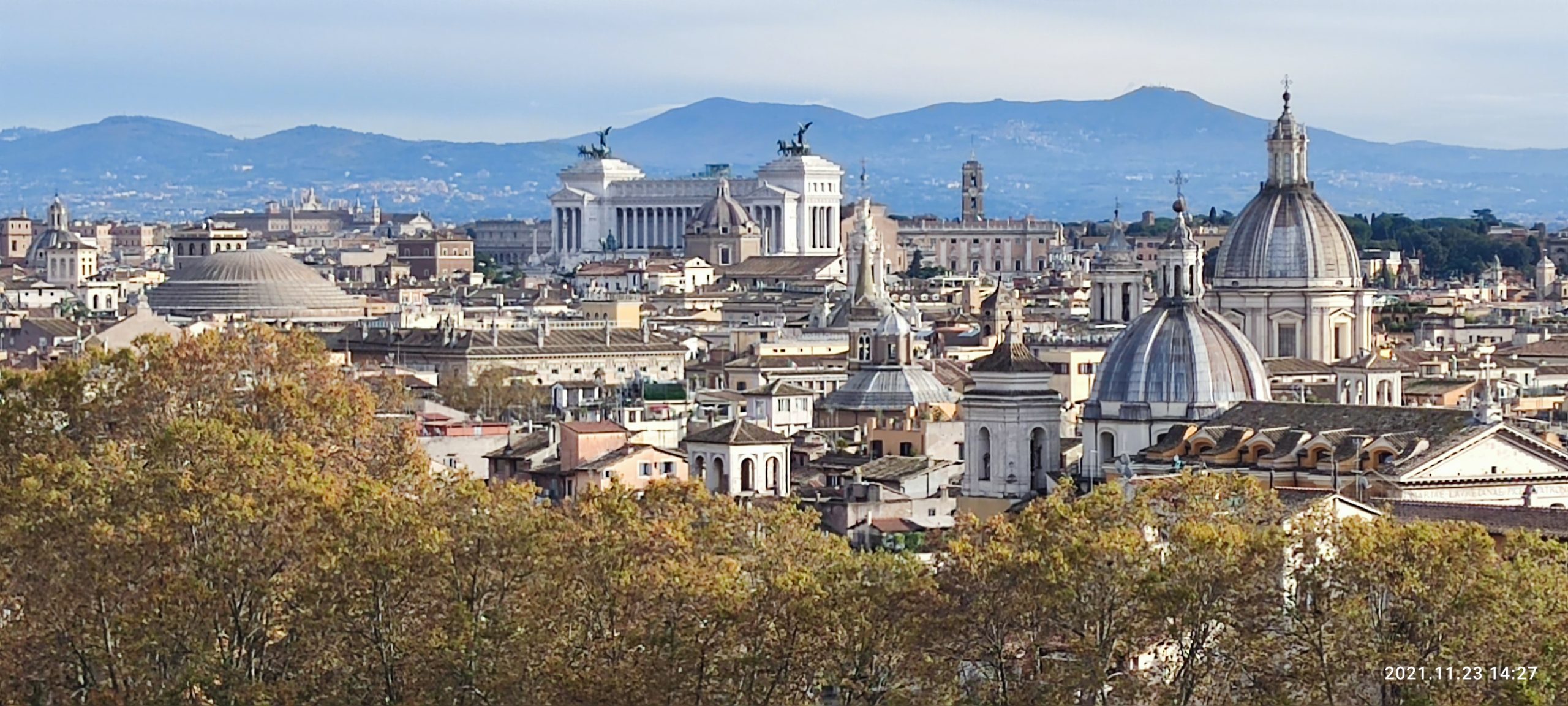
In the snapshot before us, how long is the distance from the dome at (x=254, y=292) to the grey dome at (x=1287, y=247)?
47248 millimetres

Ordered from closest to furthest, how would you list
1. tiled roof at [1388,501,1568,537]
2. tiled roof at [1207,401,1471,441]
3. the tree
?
tiled roof at [1388,501,1568,537] < tiled roof at [1207,401,1471,441] < the tree

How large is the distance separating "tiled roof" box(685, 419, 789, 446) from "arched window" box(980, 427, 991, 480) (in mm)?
4997

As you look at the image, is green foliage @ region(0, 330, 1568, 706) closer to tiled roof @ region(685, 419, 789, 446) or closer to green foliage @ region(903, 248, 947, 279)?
tiled roof @ region(685, 419, 789, 446)

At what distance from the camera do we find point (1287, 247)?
90.7 meters

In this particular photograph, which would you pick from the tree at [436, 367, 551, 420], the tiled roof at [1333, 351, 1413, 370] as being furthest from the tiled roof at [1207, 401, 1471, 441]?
the tree at [436, 367, 551, 420]

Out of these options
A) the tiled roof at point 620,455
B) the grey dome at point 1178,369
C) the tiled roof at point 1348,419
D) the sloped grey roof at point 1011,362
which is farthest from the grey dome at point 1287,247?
the tiled roof at point 1348,419

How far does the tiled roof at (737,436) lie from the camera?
66062 millimetres

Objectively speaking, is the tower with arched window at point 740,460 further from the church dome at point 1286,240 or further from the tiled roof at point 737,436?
the church dome at point 1286,240

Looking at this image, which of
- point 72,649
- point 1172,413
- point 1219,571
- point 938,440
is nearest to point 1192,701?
point 1219,571

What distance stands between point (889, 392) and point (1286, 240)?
12551 millimetres

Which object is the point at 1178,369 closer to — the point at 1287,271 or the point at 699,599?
the point at 699,599

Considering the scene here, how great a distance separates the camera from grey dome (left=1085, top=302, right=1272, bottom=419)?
202ft

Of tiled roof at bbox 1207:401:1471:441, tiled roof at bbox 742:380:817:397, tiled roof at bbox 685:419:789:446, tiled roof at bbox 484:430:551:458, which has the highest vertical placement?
tiled roof at bbox 1207:401:1471:441

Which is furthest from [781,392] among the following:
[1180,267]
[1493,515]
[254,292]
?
[254,292]
